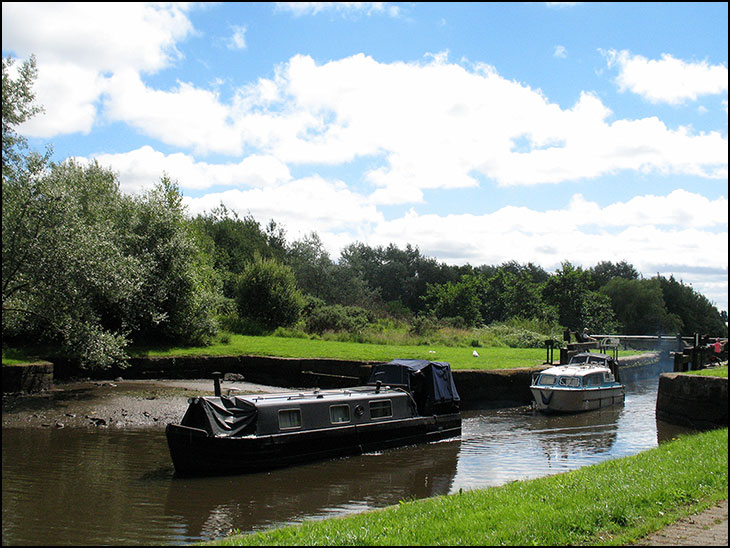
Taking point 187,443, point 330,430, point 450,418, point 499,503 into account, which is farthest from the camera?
point 450,418

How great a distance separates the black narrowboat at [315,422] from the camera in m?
13.0

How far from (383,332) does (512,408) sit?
10726mm

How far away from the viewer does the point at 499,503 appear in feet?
27.8

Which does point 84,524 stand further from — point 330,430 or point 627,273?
point 627,273

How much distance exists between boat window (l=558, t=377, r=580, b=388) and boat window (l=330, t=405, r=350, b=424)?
38.6 ft

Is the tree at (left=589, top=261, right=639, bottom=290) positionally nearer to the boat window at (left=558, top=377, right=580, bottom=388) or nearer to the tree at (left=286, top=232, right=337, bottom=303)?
the tree at (left=286, top=232, right=337, bottom=303)

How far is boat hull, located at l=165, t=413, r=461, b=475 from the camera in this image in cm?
1280

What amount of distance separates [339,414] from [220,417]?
11.2 feet

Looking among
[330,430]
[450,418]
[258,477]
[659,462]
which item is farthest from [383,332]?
[659,462]

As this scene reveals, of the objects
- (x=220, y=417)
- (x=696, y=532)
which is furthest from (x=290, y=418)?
(x=696, y=532)

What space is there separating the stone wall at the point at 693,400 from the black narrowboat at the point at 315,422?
7062mm

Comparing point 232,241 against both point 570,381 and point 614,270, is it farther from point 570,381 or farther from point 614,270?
point 614,270

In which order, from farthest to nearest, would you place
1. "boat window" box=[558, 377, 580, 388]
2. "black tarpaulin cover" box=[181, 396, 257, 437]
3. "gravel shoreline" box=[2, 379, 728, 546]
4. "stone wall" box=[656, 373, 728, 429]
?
"boat window" box=[558, 377, 580, 388] → "stone wall" box=[656, 373, 728, 429] → "gravel shoreline" box=[2, 379, 728, 546] → "black tarpaulin cover" box=[181, 396, 257, 437]

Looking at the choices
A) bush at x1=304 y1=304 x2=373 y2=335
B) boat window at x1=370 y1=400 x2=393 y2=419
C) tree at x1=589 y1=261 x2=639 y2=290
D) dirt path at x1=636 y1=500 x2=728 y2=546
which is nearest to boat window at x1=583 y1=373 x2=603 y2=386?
boat window at x1=370 y1=400 x2=393 y2=419
